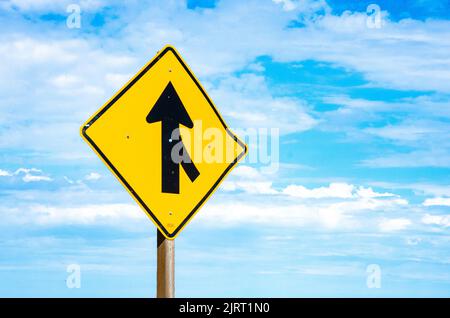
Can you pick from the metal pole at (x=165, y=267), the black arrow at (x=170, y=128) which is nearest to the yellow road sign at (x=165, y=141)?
the black arrow at (x=170, y=128)

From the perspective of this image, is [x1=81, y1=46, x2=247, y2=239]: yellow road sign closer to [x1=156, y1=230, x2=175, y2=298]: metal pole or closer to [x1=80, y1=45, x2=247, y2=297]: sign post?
[x1=80, y1=45, x2=247, y2=297]: sign post

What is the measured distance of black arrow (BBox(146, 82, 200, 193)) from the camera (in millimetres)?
4078

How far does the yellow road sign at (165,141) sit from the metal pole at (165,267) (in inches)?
4.5

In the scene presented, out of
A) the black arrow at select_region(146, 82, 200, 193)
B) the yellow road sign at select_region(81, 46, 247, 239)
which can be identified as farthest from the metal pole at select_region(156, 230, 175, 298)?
the black arrow at select_region(146, 82, 200, 193)

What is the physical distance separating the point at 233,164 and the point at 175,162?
60cm

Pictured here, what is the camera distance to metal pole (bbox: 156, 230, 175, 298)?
4.08 m

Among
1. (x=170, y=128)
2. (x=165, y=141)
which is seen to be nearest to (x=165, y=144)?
(x=165, y=141)

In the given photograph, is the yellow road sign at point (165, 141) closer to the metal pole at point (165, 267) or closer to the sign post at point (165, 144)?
the sign post at point (165, 144)

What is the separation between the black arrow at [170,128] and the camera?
408 cm

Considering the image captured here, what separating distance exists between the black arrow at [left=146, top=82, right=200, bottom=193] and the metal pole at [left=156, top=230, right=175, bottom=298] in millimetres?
424

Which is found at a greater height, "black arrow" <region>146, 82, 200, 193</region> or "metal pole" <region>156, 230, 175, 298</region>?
"black arrow" <region>146, 82, 200, 193</region>

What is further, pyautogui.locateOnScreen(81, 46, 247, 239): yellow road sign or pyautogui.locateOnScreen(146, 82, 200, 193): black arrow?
pyautogui.locateOnScreen(146, 82, 200, 193): black arrow
